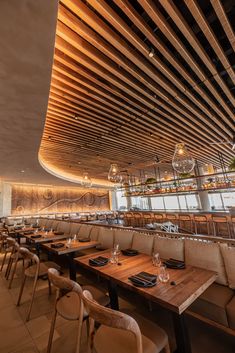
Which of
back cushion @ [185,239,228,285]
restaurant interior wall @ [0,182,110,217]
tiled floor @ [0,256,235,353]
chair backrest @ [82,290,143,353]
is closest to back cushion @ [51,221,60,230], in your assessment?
tiled floor @ [0,256,235,353]

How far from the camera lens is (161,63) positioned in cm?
268

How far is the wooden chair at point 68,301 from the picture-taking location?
1.64 m

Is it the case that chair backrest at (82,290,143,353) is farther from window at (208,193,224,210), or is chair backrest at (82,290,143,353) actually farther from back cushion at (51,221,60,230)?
window at (208,193,224,210)

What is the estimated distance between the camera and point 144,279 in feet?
6.02

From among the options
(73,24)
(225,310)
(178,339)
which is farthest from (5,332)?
(73,24)

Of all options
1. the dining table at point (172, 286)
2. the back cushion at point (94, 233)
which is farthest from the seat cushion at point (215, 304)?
the back cushion at point (94, 233)

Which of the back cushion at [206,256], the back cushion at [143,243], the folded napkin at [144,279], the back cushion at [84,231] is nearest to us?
the folded napkin at [144,279]

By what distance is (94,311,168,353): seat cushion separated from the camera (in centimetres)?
131

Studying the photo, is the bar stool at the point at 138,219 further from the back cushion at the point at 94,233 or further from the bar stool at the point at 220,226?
the back cushion at the point at 94,233

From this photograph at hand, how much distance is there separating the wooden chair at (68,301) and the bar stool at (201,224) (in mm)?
5773

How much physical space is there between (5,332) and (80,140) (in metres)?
4.58

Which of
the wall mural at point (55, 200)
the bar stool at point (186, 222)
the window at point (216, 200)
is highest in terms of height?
the wall mural at point (55, 200)

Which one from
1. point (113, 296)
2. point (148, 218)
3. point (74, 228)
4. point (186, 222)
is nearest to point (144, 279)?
point (113, 296)

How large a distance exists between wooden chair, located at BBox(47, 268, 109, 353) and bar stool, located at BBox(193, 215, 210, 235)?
18.9 feet
